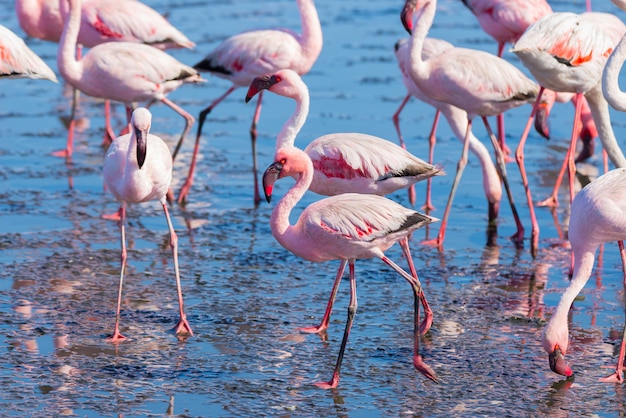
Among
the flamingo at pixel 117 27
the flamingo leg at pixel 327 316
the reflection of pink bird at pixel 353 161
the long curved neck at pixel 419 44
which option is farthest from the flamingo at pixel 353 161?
the flamingo at pixel 117 27

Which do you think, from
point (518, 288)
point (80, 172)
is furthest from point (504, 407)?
point (80, 172)

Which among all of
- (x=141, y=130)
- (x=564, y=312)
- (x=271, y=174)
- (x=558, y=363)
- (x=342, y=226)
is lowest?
(x=558, y=363)

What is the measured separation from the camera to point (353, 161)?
593cm

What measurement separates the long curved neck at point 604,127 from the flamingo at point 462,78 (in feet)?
1.31

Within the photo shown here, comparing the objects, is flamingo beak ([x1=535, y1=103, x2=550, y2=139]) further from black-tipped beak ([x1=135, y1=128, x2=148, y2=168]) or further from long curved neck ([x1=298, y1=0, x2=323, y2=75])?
black-tipped beak ([x1=135, y1=128, x2=148, y2=168])

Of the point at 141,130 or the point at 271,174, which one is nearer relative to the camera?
the point at 271,174

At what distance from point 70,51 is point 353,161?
281cm

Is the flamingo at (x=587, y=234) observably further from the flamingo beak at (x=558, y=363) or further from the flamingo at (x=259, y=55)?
the flamingo at (x=259, y=55)

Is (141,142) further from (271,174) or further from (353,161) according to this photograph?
(353,161)

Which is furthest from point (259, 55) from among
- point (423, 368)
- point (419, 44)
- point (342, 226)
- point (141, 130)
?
point (423, 368)

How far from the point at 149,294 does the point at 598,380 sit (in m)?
2.49

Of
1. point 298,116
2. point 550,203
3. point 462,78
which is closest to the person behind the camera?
point 298,116

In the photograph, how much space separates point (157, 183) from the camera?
5.80 metres

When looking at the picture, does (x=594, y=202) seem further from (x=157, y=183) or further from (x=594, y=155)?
(x=594, y=155)
